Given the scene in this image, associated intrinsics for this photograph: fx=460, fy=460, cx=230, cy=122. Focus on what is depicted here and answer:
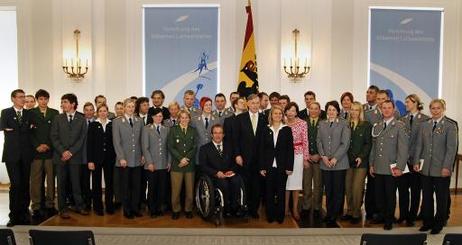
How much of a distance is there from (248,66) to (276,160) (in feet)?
8.53

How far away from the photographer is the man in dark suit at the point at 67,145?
579 centimetres

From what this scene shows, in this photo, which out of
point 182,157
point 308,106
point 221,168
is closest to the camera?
point 221,168

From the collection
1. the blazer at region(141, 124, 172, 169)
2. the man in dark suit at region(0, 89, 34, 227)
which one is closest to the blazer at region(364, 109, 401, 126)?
the blazer at region(141, 124, 172, 169)

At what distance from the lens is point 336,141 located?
556cm

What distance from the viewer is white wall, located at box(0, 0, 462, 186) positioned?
809 cm

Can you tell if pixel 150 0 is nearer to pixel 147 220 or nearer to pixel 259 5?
pixel 259 5

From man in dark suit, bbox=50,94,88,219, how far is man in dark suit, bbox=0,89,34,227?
1.04 ft

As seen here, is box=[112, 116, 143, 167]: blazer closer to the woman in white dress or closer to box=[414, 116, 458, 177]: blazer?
the woman in white dress

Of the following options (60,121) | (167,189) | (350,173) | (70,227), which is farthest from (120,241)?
(350,173)

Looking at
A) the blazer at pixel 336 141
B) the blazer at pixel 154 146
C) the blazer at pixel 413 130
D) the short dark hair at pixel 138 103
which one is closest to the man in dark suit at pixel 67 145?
the short dark hair at pixel 138 103

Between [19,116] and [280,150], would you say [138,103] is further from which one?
[280,150]

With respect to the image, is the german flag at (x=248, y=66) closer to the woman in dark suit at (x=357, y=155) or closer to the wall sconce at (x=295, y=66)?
the wall sconce at (x=295, y=66)

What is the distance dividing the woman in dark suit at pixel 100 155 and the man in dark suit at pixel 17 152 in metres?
0.72

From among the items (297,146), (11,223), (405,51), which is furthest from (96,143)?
(405,51)
